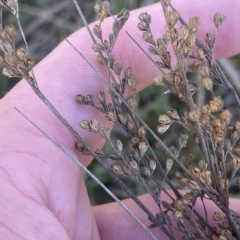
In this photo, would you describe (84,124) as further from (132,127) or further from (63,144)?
(63,144)

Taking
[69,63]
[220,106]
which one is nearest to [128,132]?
[220,106]

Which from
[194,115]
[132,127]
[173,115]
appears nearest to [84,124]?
[132,127]

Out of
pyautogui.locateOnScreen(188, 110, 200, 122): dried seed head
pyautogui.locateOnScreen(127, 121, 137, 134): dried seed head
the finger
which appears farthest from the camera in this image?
the finger

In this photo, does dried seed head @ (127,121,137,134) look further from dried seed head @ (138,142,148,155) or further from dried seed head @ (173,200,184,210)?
dried seed head @ (173,200,184,210)

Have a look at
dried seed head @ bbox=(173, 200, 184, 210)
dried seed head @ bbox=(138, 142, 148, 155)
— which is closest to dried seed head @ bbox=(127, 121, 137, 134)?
dried seed head @ bbox=(138, 142, 148, 155)

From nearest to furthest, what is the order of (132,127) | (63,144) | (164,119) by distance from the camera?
(164,119) < (132,127) < (63,144)

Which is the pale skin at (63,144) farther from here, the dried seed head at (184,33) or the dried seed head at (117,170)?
the dried seed head at (184,33)

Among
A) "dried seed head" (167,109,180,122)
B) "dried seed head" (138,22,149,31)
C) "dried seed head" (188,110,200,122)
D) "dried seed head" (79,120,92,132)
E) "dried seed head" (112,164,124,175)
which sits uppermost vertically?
"dried seed head" (138,22,149,31)

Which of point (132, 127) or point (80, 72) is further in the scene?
point (80, 72)

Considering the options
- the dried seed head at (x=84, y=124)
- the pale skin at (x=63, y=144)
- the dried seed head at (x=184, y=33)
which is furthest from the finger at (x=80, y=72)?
the dried seed head at (x=184, y=33)
